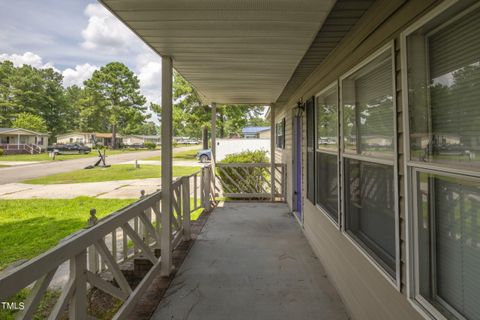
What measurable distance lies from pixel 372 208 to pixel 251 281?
1.55 meters

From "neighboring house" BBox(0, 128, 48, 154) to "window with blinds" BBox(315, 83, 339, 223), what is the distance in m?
34.8

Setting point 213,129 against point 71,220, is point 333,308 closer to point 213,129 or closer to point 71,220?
point 213,129

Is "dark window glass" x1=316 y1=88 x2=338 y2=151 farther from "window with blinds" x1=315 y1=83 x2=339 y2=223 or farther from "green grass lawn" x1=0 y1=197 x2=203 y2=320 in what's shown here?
"green grass lawn" x1=0 y1=197 x2=203 y2=320

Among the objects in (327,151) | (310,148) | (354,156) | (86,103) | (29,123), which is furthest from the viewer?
(86,103)

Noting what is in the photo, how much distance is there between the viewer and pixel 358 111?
2.18 m

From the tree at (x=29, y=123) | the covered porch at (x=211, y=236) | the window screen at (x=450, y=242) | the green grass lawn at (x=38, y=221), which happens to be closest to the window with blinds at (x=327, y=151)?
the covered porch at (x=211, y=236)

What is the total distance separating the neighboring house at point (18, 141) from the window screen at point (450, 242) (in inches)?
1427

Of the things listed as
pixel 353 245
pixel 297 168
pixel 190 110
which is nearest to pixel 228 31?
pixel 353 245

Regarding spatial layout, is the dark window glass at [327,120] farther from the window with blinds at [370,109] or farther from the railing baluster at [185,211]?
the railing baluster at [185,211]

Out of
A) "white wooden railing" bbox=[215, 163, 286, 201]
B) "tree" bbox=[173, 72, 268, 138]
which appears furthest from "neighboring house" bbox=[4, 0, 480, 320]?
"tree" bbox=[173, 72, 268, 138]

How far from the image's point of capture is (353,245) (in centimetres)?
225

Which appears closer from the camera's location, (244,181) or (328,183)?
(328,183)

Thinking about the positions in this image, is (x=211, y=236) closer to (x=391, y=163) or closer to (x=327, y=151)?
(x=327, y=151)

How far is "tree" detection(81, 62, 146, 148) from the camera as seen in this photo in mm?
32219
